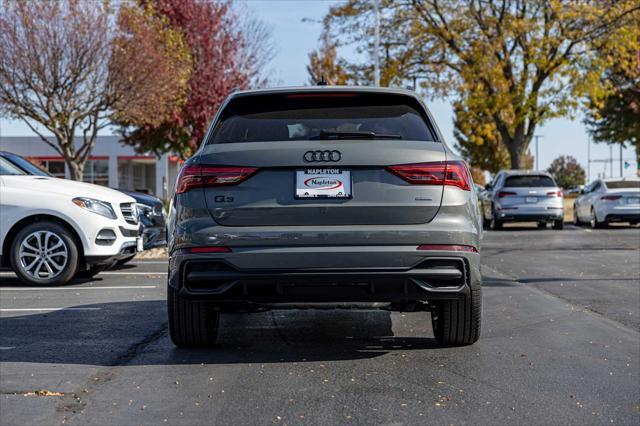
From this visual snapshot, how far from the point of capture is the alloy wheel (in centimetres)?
1055

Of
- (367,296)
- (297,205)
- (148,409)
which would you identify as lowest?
(148,409)

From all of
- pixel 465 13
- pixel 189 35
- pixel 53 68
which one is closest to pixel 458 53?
pixel 465 13

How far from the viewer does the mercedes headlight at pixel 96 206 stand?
423 inches

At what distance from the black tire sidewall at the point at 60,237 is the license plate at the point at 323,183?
18.6 ft

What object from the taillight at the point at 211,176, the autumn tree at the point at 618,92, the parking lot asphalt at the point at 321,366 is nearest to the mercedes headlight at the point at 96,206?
the parking lot asphalt at the point at 321,366

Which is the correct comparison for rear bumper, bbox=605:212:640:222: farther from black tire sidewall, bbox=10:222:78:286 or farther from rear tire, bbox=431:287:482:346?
rear tire, bbox=431:287:482:346

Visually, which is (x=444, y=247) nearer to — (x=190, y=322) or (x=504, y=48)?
(x=190, y=322)

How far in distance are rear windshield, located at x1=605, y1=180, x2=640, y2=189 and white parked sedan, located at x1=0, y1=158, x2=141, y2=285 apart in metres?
16.5

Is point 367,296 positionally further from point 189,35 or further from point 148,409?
point 189,35

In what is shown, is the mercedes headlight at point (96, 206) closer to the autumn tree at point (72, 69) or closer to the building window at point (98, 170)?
the autumn tree at point (72, 69)

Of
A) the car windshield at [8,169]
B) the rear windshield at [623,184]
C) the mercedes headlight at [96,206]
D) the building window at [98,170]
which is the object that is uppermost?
the building window at [98,170]

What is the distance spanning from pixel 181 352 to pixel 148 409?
156cm

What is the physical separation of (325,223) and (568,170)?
110m

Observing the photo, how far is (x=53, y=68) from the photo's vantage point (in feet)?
71.8
